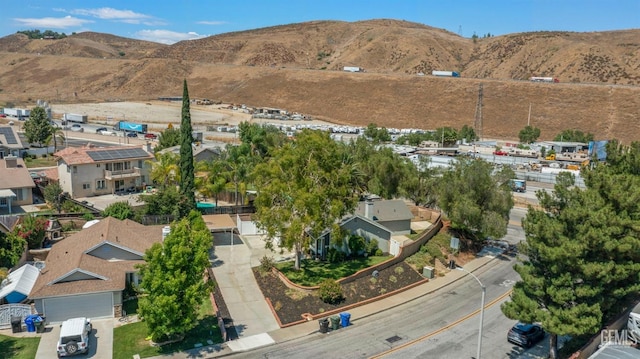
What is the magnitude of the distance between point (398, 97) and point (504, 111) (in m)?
32.3

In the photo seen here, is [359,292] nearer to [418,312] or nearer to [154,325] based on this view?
[418,312]

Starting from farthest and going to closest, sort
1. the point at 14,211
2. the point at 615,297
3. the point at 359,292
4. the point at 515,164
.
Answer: the point at 515,164 < the point at 14,211 < the point at 359,292 < the point at 615,297

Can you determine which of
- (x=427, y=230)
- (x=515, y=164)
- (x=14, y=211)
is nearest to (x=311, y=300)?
(x=427, y=230)

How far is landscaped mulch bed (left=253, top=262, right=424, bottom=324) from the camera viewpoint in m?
32.9

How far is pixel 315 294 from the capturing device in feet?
114

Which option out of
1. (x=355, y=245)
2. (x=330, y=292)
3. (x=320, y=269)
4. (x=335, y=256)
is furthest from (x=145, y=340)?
(x=355, y=245)

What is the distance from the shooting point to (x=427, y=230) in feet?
153

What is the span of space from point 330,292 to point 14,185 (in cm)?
3891

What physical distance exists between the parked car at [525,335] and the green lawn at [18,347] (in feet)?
86.6

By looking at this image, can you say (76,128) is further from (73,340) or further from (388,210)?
(73,340)

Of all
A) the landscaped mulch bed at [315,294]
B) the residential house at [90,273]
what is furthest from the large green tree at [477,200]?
the residential house at [90,273]

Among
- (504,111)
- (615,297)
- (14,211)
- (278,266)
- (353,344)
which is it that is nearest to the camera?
(615,297)

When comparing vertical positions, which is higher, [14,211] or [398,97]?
[398,97]

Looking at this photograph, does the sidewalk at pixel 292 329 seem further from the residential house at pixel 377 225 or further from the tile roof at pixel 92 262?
the tile roof at pixel 92 262
